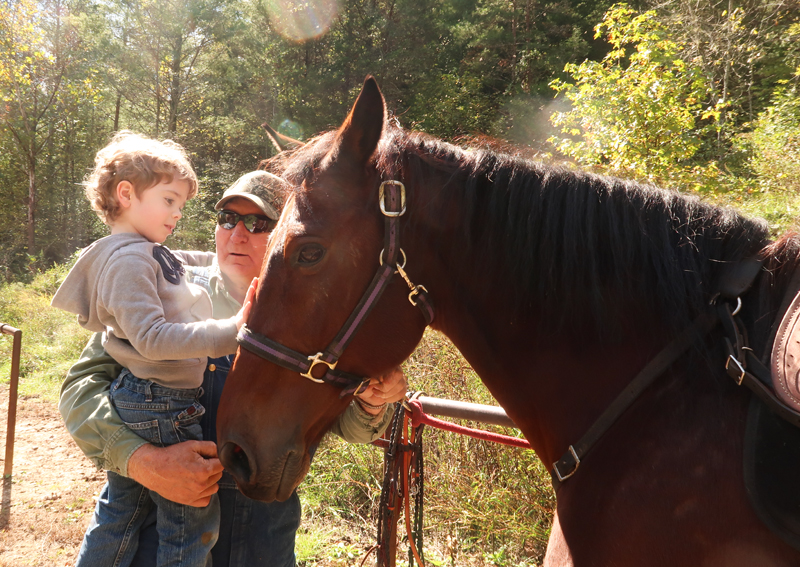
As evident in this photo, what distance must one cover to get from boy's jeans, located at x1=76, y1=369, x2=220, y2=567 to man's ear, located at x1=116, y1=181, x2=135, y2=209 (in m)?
0.69

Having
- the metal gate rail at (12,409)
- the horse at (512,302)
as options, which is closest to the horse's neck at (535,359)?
the horse at (512,302)

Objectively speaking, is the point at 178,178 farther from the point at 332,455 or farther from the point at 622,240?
the point at 332,455

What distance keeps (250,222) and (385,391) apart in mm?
1132

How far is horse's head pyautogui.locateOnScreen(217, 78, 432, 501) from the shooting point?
1441mm

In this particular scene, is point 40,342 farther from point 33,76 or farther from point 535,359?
point 33,76

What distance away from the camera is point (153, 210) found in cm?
196

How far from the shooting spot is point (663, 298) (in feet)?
4.27

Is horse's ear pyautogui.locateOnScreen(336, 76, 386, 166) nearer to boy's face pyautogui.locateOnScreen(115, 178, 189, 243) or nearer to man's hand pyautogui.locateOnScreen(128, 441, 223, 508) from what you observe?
boy's face pyautogui.locateOnScreen(115, 178, 189, 243)

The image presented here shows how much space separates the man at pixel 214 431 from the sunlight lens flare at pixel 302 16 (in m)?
23.0

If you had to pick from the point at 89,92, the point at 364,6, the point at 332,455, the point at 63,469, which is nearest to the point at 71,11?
the point at 89,92

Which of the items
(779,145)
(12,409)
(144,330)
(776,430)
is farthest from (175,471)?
(779,145)

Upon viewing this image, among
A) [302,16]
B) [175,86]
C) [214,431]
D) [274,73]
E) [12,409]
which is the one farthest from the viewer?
[175,86]

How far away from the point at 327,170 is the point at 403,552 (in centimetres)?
340

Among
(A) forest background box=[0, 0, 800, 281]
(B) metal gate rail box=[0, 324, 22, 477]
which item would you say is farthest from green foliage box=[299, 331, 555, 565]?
(A) forest background box=[0, 0, 800, 281]
